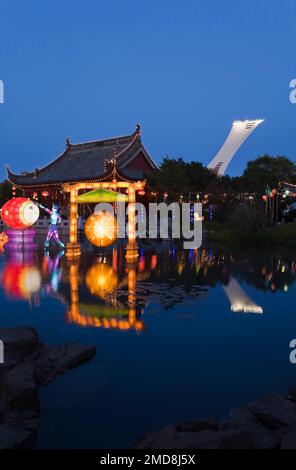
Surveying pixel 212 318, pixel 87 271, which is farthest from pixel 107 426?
pixel 87 271

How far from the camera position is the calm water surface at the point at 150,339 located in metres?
4.42

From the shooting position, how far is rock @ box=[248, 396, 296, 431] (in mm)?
4098

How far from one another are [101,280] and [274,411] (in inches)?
313

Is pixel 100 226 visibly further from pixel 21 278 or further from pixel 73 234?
pixel 21 278

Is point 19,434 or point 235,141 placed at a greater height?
point 235,141

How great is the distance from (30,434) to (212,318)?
473cm

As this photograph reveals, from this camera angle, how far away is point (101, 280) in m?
11.7

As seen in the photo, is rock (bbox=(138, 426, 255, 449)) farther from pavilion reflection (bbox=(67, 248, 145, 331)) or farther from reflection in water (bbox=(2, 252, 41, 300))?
reflection in water (bbox=(2, 252, 41, 300))

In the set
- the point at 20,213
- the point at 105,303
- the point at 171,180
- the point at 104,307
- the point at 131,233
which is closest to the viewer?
the point at 104,307

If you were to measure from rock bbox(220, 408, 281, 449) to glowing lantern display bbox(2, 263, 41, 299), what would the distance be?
6.47 metres

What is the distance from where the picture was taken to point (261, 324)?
7.71 m

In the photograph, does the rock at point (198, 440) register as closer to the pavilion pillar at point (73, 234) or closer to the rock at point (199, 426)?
the rock at point (199, 426)

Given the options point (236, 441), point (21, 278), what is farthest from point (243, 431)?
point (21, 278)

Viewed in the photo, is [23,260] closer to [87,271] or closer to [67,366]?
[87,271]
